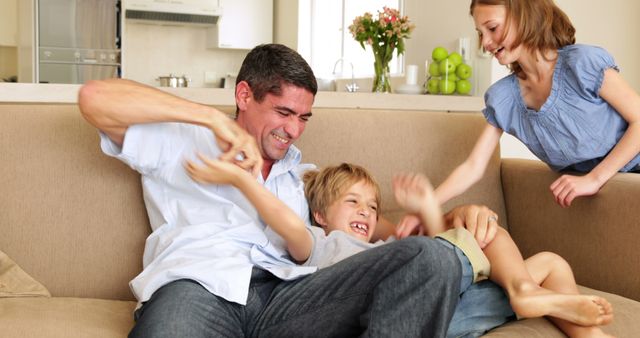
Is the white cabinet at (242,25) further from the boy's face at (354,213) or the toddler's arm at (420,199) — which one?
the toddler's arm at (420,199)

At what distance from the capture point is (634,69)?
337 cm

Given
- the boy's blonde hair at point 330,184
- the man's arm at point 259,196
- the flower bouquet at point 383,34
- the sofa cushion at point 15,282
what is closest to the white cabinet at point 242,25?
the flower bouquet at point 383,34

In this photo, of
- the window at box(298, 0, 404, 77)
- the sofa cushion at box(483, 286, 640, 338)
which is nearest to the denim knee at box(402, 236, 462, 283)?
the sofa cushion at box(483, 286, 640, 338)

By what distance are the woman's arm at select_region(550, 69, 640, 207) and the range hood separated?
16.7ft

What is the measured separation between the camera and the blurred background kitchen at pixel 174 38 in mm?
6086

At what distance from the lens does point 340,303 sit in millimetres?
1576

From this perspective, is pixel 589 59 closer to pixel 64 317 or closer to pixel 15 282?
pixel 64 317

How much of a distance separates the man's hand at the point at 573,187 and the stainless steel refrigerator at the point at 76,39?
509 centimetres

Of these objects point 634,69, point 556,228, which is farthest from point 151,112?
point 634,69

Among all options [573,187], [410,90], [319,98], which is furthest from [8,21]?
[573,187]

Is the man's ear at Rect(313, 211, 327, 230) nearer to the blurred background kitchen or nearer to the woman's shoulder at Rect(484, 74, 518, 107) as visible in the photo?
the woman's shoulder at Rect(484, 74, 518, 107)

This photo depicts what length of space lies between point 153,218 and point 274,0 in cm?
553

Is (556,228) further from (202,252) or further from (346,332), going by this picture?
(202,252)

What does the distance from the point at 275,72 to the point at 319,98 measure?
3.61 ft
